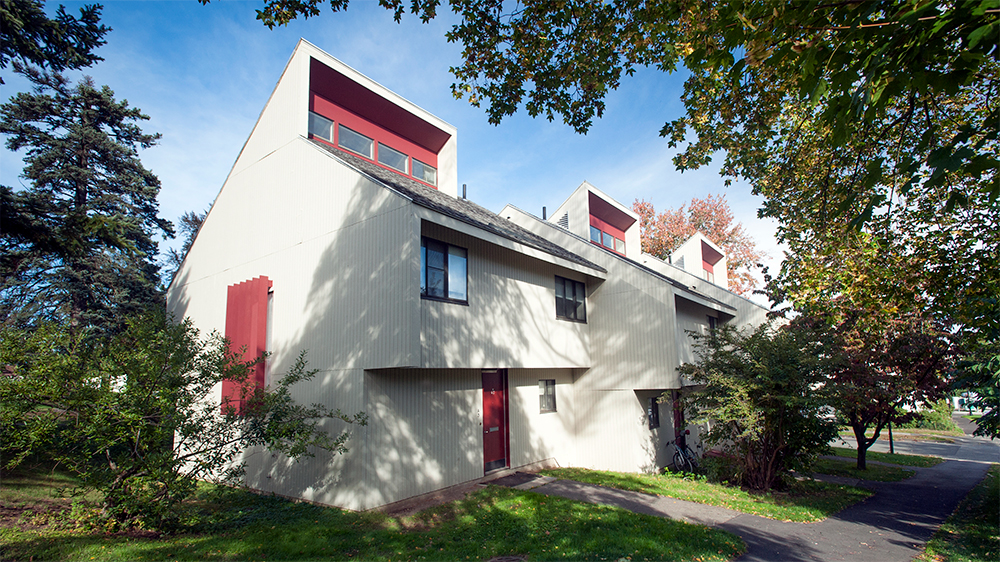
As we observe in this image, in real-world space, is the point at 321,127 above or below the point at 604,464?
above

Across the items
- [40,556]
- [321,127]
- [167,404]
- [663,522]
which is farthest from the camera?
[321,127]

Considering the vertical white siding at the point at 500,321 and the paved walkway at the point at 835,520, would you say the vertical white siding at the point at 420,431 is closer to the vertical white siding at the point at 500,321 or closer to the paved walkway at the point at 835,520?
the vertical white siding at the point at 500,321

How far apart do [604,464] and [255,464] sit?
372 inches

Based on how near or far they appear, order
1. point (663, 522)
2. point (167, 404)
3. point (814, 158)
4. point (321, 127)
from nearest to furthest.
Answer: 1. point (167, 404)
2. point (663, 522)
3. point (814, 158)
4. point (321, 127)

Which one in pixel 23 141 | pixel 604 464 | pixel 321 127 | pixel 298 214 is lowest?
pixel 604 464

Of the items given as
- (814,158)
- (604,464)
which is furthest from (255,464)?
(814,158)

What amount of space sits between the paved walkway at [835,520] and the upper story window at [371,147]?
30.3 feet

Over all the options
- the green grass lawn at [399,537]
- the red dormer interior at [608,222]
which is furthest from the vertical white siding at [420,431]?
the red dormer interior at [608,222]

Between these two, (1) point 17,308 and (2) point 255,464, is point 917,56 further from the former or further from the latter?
(1) point 17,308

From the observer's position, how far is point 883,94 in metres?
3.49

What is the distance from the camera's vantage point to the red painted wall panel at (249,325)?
11273mm

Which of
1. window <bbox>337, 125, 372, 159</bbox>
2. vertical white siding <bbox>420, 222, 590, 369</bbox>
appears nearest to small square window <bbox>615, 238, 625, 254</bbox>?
vertical white siding <bbox>420, 222, 590, 369</bbox>

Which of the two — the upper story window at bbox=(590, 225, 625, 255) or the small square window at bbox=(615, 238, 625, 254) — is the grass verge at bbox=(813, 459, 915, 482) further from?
the small square window at bbox=(615, 238, 625, 254)

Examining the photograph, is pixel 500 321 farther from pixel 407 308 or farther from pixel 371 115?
pixel 371 115
